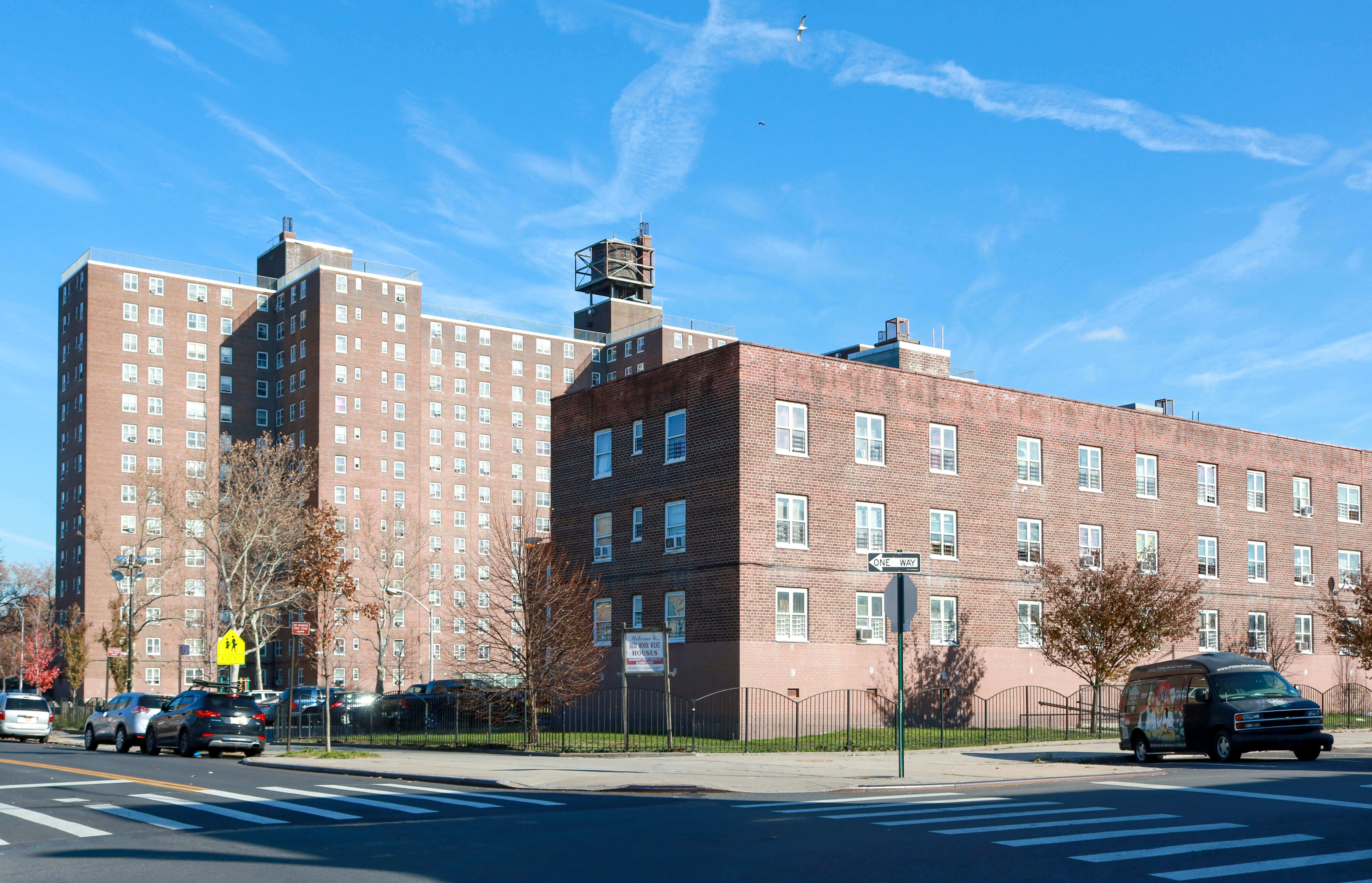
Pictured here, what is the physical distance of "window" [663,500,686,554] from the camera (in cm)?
3800

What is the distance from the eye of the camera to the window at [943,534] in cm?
3991

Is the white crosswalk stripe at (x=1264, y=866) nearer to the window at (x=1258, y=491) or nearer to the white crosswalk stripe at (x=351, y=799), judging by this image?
the white crosswalk stripe at (x=351, y=799)

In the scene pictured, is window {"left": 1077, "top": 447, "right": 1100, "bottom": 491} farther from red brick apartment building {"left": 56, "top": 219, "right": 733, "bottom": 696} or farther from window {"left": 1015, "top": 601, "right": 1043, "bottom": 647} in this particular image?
red brick apartment building {"left": 56, "top": 219, "right": 733, "bottom": 696}

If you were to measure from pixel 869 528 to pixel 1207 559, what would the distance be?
16.0m

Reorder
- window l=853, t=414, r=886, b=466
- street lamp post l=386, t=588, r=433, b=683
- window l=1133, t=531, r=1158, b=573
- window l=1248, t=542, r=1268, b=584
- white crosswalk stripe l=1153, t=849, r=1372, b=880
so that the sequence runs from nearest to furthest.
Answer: white crosswalk stripe l=1153, t=849, r=1372, b=880, window l=853, t=414, r=886, b=466, window l=1133, t=531, r=1158, b=573, window l=1248, t=542, r=1268, b=584, street lamp post l=386, t=588, r=433, b=683

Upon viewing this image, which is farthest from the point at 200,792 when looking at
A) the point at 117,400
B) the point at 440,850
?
the point at 117,400

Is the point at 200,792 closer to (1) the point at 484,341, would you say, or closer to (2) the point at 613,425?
(2) the point at 613,425

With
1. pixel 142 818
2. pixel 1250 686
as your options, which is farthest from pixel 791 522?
pixel 142 818

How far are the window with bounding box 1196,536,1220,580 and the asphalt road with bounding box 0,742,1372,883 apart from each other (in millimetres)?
26210

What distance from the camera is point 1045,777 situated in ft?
70.0

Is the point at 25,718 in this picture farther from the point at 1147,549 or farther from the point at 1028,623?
the point at 1147,549

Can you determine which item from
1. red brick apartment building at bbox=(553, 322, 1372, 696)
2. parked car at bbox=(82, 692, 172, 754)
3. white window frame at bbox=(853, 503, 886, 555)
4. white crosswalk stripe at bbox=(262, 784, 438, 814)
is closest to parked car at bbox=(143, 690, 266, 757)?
parked car at bbox=(82, 692, 172, 754)

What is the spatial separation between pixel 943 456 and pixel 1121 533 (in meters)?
8.45

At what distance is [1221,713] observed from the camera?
80.5 feet
